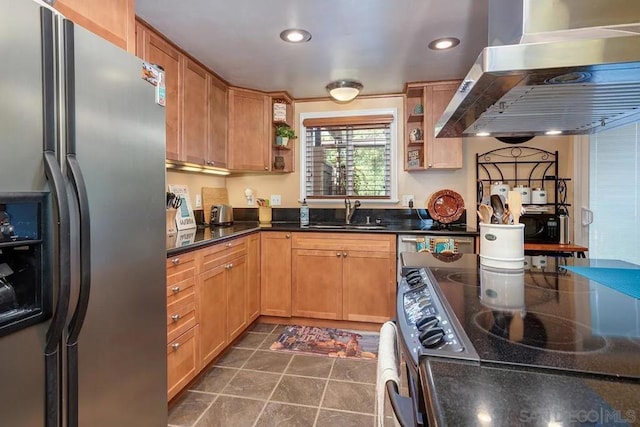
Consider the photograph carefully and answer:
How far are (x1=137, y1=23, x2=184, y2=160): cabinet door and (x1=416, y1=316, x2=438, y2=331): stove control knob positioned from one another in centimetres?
194

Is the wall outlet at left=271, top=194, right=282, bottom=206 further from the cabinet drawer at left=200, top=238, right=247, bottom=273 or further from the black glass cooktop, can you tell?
the black glass cooktop

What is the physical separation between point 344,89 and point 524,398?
268 centimetres

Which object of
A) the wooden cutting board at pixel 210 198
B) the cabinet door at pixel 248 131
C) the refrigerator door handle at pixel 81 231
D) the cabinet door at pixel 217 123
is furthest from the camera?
the wooden cutting board at pixel 210 198

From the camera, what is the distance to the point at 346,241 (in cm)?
289

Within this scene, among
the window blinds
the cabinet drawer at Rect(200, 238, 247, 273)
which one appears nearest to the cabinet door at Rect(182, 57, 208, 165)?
the cabinet drawer at Rect(200, 238, 247, 273)

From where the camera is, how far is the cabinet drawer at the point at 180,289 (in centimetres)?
173

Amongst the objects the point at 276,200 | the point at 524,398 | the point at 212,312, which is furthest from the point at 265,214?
the point at 524,398

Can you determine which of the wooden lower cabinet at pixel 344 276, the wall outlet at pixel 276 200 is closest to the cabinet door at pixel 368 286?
the wooden lower cabinet at pixel 344 276

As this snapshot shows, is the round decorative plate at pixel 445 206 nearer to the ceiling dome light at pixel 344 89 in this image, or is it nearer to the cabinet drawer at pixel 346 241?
the cabinet drawer at pixel 346 241

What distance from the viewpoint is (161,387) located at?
1.47m

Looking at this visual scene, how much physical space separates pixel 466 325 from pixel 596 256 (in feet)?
8.38

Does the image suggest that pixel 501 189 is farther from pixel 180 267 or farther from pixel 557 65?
pixel 180 267

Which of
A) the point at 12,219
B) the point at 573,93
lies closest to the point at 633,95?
the point at 573,93

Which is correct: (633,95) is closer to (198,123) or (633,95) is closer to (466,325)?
(466,325)
